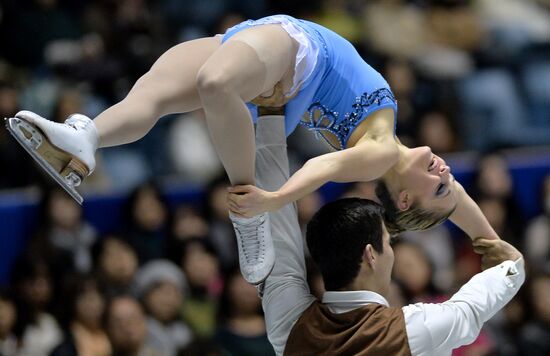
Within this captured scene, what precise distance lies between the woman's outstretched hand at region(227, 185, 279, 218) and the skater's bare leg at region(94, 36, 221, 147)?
408 mm

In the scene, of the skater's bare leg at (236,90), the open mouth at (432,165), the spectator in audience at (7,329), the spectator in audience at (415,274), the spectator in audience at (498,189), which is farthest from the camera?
the spectator in audience at (498,189)

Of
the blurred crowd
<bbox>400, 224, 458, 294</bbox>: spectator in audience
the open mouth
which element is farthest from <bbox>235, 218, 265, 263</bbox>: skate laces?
<bbox>400, 224, 458, 294</bbox>: spectator in audience

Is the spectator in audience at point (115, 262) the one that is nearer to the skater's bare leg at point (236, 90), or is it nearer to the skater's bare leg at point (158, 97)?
the skater's bare leg at point (158, 97)

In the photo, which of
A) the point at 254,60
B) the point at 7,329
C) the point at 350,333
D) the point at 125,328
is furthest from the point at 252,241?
the point at 7,329

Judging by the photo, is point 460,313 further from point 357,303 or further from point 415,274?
point 415,274

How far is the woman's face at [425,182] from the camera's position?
476cm

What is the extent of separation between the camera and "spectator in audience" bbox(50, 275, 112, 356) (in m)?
6.44

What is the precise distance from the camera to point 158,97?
179 inches

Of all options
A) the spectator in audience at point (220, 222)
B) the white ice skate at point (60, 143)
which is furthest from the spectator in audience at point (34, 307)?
the white ice skate at point (60, 143)

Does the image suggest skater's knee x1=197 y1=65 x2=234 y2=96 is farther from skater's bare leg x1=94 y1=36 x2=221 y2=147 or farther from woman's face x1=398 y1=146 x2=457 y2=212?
woman's face x1=398 y1=146 x2=457 y2=212

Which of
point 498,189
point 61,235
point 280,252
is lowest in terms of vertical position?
point 498,189

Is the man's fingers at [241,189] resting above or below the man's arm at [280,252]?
above

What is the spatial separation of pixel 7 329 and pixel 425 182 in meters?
2.48

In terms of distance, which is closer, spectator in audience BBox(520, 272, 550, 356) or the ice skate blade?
the ice skate blade
